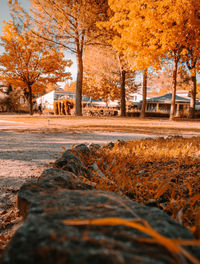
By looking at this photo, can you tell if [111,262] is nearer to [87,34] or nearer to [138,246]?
[138,246]

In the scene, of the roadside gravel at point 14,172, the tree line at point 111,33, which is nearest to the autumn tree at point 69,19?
the tree line at point 111,33

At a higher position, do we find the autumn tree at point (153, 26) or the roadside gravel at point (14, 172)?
the autumn tree at point (153, 26)

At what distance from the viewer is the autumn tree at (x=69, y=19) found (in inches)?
522

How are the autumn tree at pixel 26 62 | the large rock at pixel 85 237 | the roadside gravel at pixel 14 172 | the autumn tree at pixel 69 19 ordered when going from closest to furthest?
the large rock at pixel 85 237 < the roadside gravel at pixel 14 172 < the autumn tree at pixel 69 19 < the autumn tree at pixel 26 62

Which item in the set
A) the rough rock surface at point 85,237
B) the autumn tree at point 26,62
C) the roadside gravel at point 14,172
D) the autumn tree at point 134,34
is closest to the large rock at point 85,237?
the rough rock surface at point 85,237

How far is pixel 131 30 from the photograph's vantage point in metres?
11.0

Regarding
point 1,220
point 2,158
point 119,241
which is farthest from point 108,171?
point 2,158

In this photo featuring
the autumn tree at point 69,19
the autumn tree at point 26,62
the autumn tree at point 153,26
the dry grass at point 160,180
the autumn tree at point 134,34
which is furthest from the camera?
the autumn tree at point 26,62

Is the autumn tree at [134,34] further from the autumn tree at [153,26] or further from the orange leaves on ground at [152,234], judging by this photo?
the orange leaves on ground at [152,234]

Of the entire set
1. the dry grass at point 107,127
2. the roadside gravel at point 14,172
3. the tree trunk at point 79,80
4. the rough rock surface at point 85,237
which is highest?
the tree trunk at point 79,80

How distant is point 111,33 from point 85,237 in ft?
54.5

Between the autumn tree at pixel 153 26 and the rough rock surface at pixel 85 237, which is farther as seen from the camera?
the autumn tree at pixel 153 26

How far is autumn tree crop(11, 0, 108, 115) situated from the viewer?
522 inches

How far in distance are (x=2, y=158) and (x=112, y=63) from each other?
24.0 m
